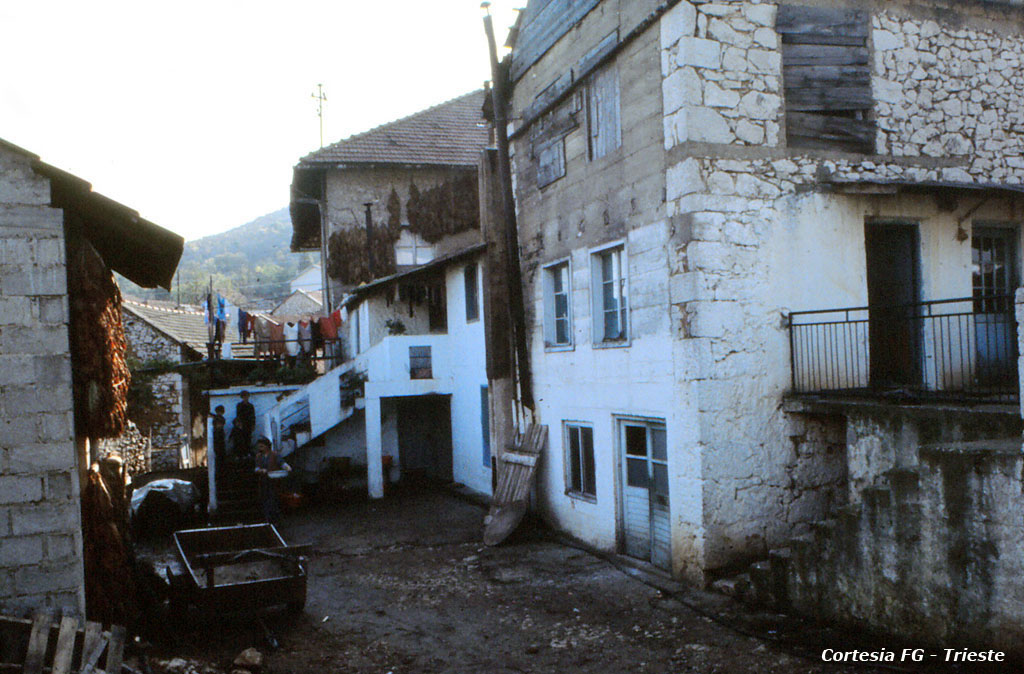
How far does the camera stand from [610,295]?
39.3 feet

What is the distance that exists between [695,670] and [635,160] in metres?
6.61

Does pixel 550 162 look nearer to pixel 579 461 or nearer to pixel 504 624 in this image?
pixel 579 461

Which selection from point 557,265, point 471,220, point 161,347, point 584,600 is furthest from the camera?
point 161,347

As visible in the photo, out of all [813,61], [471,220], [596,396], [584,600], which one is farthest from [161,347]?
[813,61]

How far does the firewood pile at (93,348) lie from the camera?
722cm

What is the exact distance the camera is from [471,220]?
23797 millimetres

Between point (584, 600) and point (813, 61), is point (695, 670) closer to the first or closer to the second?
point (584, 600)

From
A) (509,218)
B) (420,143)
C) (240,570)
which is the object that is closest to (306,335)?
(420,143)

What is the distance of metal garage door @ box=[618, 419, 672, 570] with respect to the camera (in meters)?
10.7

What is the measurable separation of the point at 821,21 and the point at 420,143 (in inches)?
629

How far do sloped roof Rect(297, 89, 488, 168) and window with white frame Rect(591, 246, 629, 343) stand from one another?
38.5 feet

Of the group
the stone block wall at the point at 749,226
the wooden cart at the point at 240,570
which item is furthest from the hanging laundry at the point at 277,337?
the stone block wall at the point at 749,226

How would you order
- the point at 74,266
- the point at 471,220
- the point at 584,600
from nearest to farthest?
the point at 74,266 → the point at 584,600 → the point at 471,220

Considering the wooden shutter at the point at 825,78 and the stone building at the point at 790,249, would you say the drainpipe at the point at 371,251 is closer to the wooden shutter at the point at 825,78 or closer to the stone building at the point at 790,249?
the stone building at the point at 790,249
